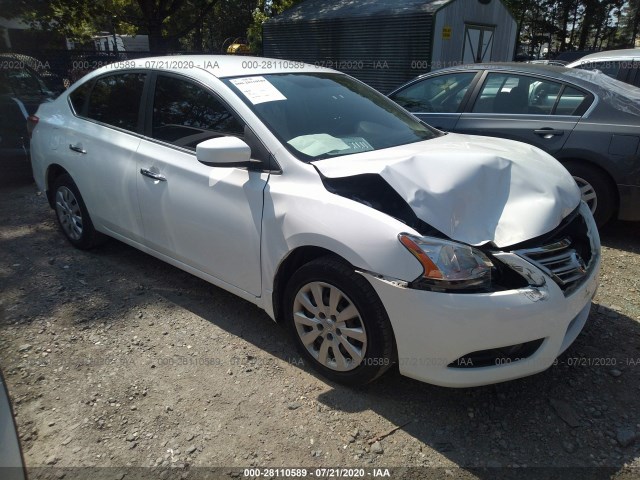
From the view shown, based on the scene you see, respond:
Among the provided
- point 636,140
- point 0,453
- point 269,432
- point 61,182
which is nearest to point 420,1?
point 636,140

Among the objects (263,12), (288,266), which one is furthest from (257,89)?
(263,12)

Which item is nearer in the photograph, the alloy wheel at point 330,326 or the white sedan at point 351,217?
the white sedan at point 351,217

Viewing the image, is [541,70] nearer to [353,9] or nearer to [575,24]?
[353,9]

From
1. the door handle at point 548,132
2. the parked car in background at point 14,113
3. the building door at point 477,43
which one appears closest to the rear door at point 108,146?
the parked car in background at point 14,113

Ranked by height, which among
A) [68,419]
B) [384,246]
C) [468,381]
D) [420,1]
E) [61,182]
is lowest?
[68,419]

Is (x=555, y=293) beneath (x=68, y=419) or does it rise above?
above

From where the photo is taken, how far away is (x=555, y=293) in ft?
7.11

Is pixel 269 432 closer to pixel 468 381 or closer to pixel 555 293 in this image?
pixel 468 381

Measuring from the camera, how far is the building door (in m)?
12.5

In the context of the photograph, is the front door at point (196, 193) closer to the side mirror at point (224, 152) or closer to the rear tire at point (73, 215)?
the side mirror at point (224, 152)

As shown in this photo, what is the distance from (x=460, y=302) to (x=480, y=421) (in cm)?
72

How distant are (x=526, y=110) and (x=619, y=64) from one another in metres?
3.12

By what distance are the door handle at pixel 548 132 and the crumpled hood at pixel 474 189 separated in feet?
6.42

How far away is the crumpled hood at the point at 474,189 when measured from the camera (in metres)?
2.21
